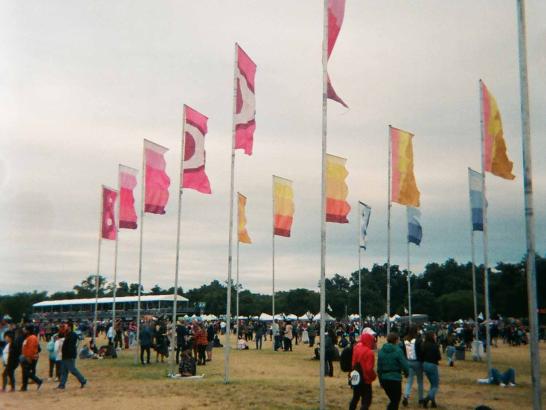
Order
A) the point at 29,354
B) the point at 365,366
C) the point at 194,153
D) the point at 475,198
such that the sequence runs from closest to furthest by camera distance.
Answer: the point at 365,366, the point at 29,354, the point at 194,153, the point at 475,198

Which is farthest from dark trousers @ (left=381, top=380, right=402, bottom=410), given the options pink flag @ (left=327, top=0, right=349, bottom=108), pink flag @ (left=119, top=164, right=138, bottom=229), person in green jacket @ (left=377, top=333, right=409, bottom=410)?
pink flag @ (left=119, top=164, right=138, bottom=229)

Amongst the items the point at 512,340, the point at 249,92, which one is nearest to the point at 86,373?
the point at 249,92

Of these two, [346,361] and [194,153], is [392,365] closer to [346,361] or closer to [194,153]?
[346,361]

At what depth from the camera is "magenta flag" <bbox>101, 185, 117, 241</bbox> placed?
3045 cm

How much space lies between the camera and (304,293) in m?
122

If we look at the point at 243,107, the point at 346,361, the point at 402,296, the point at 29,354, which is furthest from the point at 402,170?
the point at 402,296

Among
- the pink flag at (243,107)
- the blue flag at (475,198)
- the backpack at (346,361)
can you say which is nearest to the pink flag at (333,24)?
the pink flag at (243,107)

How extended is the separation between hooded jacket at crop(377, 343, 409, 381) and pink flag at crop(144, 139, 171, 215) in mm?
13879

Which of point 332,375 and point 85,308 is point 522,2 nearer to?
point 332,375

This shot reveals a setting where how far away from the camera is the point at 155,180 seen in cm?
2453

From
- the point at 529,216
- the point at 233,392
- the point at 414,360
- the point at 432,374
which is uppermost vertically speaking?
the point at 529,216

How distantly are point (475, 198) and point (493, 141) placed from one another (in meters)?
6.49

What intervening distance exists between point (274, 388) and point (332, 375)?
5335mm

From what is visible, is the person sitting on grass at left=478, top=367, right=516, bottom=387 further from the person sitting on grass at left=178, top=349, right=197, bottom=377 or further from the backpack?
the person sitting on grass at left=178, top=349, right=197, bottom=377
